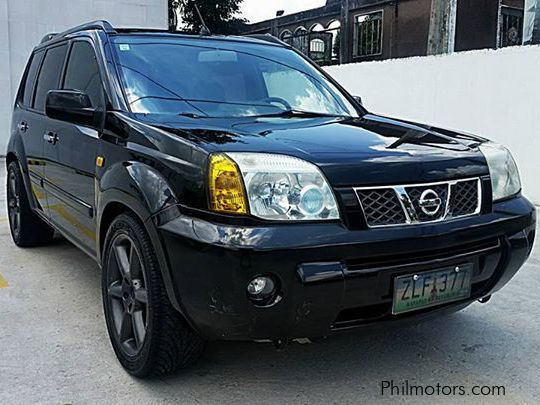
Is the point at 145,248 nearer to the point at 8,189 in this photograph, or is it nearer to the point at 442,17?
the point at 8,189

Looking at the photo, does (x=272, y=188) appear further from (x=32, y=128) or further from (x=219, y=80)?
(x=32, y=128)

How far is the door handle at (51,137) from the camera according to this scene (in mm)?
3723

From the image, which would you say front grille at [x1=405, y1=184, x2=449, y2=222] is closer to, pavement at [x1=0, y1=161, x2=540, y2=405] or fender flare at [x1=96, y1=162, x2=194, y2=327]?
pavement at [x1=0, y1=161, x2=540, y2=405]

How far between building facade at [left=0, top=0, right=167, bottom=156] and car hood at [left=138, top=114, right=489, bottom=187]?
39.2 feet

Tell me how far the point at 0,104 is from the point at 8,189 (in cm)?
900

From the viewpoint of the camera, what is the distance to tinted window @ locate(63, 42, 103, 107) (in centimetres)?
323

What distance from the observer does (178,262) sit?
7.27 feet

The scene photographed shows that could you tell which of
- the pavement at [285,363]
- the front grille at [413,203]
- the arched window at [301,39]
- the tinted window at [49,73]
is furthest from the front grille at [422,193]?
the arched window at [301,39]

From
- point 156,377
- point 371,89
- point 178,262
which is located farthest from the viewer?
point 371,89

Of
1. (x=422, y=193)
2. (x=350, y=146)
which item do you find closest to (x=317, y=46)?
(x=350, y=146)

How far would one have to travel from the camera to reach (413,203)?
2.31 metres

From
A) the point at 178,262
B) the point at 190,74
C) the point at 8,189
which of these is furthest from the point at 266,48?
the point at 8,189

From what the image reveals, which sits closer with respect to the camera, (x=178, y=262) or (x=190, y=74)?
(x=178, y=262)

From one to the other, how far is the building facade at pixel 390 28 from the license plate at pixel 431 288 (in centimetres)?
1274
